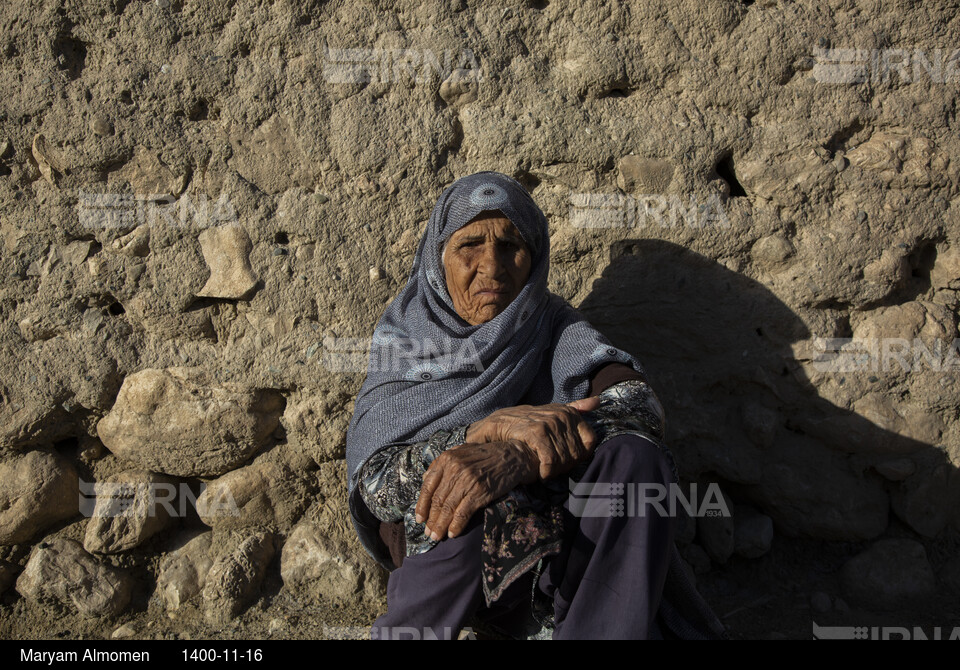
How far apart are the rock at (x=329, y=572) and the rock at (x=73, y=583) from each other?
0.58m

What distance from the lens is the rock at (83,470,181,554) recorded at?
273 cm

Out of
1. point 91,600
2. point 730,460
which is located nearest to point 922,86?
point 730,460

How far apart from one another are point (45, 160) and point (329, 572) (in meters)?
1.81

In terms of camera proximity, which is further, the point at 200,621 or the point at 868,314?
the point at 868,314

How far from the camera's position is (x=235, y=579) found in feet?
8.68

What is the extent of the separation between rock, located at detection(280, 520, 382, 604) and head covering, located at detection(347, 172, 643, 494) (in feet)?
1.92

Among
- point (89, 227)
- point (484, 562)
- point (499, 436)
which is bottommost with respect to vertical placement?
point (484, 562)

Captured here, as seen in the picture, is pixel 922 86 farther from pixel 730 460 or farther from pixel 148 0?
pixel 148 0

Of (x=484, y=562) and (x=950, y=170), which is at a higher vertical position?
(x=950, y=170)

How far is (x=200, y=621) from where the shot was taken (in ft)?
8.58

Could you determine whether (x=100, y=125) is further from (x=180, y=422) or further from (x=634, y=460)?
(x=634, y=460)

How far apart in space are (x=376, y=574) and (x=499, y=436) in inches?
41.0

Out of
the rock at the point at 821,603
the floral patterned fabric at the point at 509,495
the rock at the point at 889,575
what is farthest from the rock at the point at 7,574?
the rock at the point at 889,575

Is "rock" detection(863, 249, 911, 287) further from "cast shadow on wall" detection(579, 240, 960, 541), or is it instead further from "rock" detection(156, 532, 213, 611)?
"rock" detection(156, 532, 213, 611)
